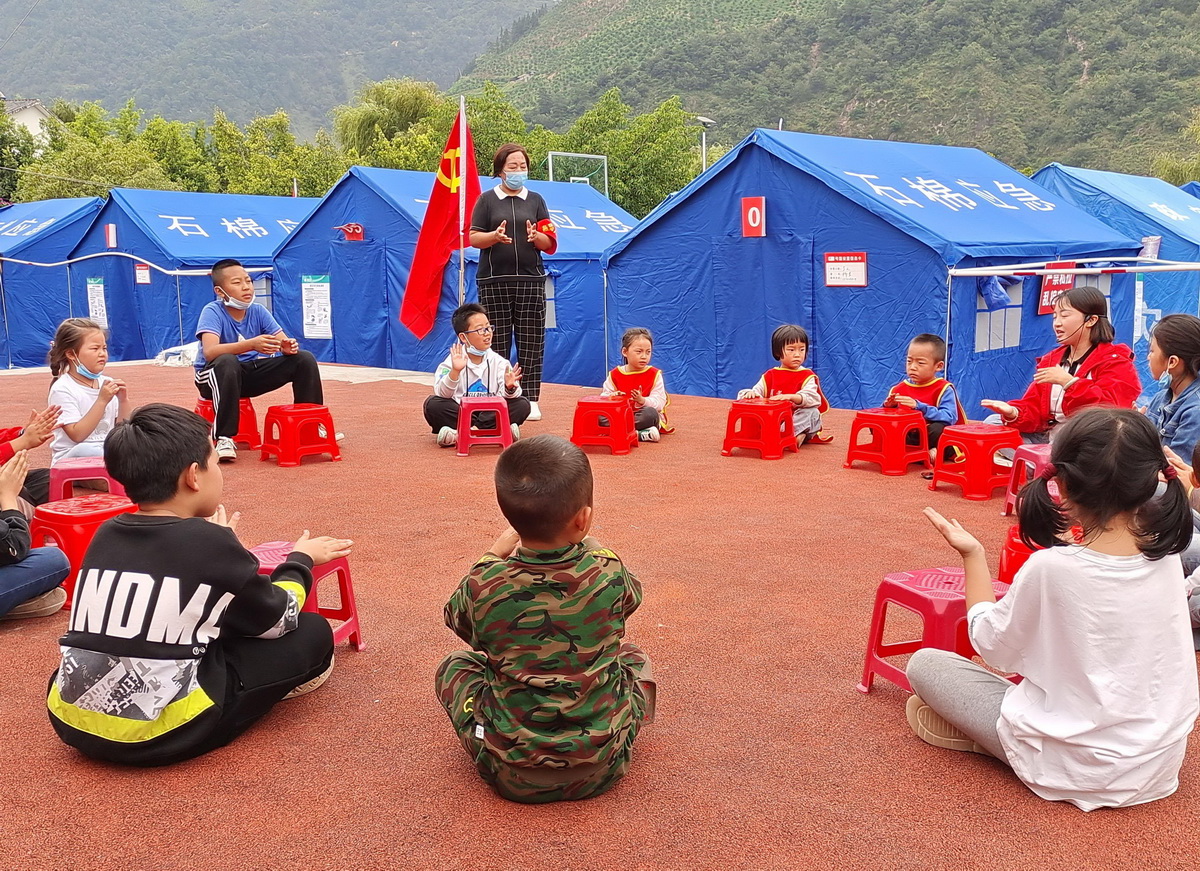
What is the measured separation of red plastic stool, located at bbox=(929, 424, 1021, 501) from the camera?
573cm

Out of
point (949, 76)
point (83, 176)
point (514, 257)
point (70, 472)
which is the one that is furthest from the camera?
point (949, 76)

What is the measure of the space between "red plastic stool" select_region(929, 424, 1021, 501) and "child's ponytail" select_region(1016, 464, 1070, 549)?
3378 mm

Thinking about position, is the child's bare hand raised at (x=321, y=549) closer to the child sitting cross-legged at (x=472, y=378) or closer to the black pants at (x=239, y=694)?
the black pants at (x=239, y=694)

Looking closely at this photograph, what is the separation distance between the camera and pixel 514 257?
8.33 metres

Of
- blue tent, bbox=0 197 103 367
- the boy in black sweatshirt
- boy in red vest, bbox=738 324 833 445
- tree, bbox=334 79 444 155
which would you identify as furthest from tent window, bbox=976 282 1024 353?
tree, bbox=334 79 444 155

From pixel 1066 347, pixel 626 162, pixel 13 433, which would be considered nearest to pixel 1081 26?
pixel 626 162

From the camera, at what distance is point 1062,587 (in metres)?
2.31

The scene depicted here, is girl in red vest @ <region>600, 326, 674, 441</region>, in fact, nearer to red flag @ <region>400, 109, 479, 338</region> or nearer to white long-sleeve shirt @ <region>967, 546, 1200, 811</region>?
red flag @ <region>400, 109, 479, 338</region>

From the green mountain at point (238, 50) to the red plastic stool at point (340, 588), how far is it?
117 m

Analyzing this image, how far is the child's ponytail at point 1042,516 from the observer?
8.06 ft

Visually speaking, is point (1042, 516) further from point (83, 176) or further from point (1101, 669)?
point (83, 176)

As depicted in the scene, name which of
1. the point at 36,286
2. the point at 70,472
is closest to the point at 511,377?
the point at 70,472

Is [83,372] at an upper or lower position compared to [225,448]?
upper

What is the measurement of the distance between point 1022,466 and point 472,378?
12.9 ft
